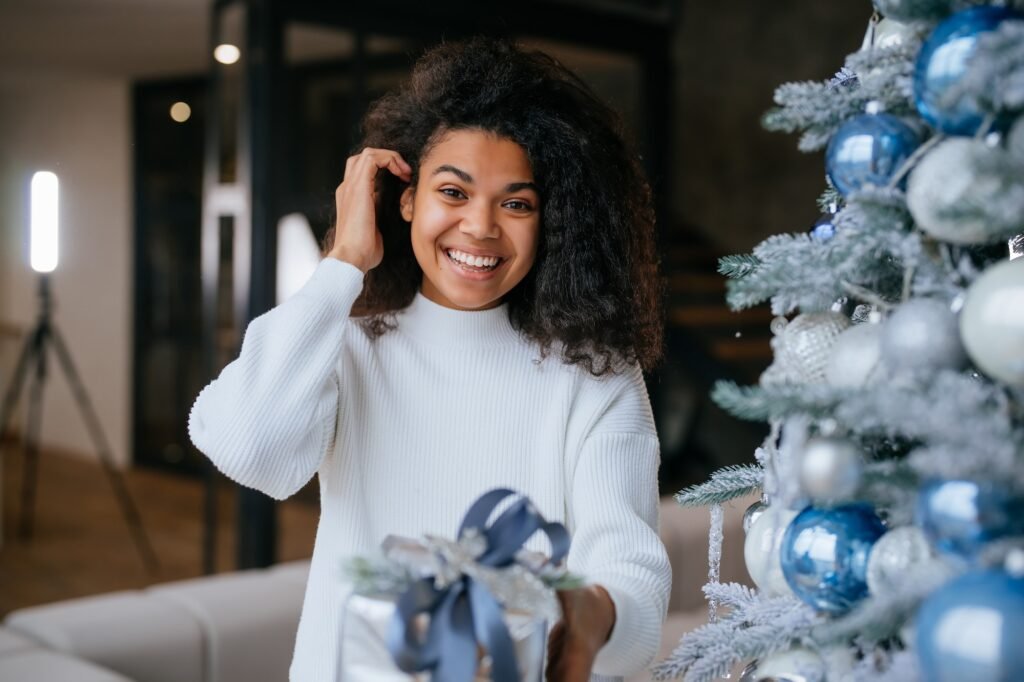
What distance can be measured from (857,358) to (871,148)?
15 centimetres

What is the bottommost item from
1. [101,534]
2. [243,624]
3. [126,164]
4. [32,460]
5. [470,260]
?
[101,534]

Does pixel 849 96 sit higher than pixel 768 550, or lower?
higher

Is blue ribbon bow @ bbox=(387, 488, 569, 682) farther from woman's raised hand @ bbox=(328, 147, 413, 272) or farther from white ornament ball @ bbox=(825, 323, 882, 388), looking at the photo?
woman's raised hand @ bbox=(328, 147, 413, 272)

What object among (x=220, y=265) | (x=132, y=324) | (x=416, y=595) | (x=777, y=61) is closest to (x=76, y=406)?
(x=132, y=324)

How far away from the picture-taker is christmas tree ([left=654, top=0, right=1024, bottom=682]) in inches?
24.8

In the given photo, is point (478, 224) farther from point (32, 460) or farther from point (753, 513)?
point (32, 460)

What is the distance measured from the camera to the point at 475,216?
1.18 m

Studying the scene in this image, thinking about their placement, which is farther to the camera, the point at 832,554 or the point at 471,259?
the point at 471,259

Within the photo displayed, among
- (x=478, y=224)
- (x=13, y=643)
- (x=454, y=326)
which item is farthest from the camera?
(x=13, y=643)

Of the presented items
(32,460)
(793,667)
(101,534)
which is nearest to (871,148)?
(793,667)

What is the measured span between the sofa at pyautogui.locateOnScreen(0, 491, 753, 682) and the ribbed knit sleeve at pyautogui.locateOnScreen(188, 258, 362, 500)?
639 millimetres

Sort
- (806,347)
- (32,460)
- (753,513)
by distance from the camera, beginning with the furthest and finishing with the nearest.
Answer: (32,460), (753,513), (806,347)

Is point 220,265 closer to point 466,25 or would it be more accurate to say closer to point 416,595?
point 466,25

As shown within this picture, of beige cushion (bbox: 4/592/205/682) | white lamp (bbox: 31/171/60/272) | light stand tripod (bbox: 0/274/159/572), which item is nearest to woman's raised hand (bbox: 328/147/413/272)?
beige cushion (bbox: 4/592/205/682)
